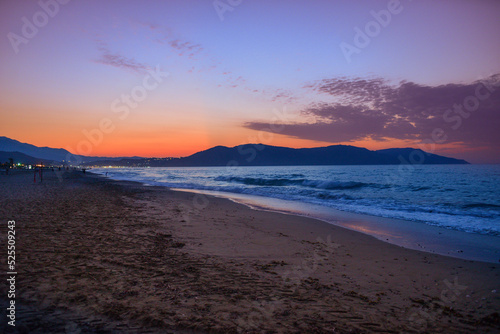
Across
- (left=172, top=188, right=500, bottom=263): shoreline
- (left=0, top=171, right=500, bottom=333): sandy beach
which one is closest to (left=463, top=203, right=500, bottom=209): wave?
(left=172, top=188, right=500, bottom=263): shoreline

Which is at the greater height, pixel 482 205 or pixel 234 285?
pixel 234 285

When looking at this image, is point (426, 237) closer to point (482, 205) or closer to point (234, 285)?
point (234, 285)

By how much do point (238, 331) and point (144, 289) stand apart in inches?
82.1

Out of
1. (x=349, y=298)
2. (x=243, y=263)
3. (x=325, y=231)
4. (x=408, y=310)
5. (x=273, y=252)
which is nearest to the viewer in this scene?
(x=408, y=310)

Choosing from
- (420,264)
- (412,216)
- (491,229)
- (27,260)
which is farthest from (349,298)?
(412,216)

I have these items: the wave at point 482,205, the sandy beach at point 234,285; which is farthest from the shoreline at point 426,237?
the wave at point 482,205

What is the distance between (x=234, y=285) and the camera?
A: 198 inches

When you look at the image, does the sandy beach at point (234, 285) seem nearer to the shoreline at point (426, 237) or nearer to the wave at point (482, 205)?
the shoreline at point (426, 237)

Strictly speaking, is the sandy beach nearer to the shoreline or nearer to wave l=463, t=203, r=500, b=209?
the shoreline

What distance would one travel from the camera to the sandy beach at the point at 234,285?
381 cm

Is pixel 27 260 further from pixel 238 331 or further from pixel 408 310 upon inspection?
pixel 408 310

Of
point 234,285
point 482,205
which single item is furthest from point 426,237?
point 482,205

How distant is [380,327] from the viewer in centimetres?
390

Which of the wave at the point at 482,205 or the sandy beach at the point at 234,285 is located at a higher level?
the sandy beach at the point at 234,285
